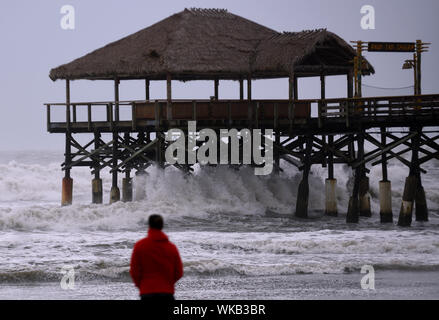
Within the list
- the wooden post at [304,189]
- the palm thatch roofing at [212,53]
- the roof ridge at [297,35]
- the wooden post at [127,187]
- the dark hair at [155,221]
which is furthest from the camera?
the wooden post at [127,187]

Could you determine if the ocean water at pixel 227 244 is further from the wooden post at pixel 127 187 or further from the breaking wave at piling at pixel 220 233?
the wooden post at pixel 127 187

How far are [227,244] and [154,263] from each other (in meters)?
12.9

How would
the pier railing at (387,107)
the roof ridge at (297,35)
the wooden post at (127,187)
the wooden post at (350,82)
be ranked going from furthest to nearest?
the wooden post at (127,187) → the wooden post at (350,82) → the roof ridge at (297,35) → the pier railing at (387,107)

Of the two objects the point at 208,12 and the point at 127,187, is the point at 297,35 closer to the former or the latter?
the point at 208,12

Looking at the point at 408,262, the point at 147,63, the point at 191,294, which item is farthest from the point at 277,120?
the point at 191,294

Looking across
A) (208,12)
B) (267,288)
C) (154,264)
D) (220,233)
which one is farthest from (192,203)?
(154,264)

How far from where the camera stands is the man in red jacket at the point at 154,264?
11.4 metres

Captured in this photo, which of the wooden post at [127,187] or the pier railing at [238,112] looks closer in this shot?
the pier railing at [238,112]

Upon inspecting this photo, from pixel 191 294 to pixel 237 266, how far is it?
2991 mm

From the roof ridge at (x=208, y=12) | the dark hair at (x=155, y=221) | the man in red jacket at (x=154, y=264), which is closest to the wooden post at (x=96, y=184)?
the roof ridge at (x=208, y=12)

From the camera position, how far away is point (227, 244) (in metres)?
24.3

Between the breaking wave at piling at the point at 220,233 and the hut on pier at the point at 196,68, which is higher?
the hut on pier at the point at 196,68

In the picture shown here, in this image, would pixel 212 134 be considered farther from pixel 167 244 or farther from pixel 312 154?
Answer: pixel 167 244

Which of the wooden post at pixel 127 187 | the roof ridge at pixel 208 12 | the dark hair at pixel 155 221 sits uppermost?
the roof ridge at pixel 208 12
